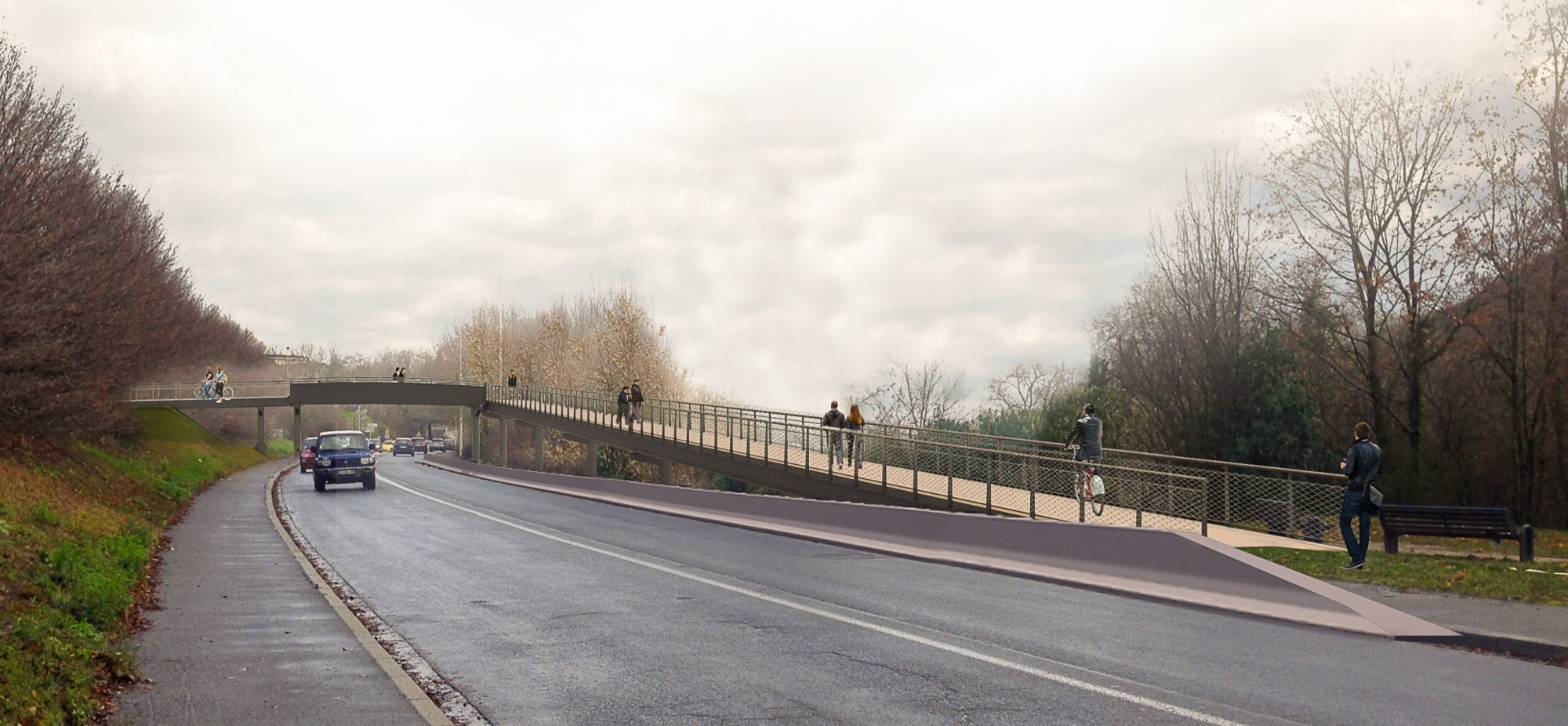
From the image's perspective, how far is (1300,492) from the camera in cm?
1902

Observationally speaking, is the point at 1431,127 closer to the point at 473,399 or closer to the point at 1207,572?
the point at 1207,572

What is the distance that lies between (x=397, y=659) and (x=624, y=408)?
132ft

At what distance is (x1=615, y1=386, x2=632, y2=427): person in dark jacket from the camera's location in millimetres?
49500

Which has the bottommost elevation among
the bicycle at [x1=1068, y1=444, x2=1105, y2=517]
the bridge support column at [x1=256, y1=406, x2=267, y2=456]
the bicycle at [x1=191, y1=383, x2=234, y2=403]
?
the bridge support column at [x1=256, y1=406, x2=267, y2=456]

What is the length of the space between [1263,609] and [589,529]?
15847 millimetres

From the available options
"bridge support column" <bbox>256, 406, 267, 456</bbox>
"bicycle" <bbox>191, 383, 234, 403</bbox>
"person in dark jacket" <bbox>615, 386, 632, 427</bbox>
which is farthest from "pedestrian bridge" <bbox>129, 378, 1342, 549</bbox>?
"bridge support column" <bbox>256, 406, 267, 456</bbox>

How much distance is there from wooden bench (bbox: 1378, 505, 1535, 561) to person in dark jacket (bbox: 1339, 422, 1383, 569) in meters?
1.84

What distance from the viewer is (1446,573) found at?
51.2 ft

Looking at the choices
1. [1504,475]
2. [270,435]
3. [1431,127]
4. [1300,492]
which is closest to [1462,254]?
[1431,127]

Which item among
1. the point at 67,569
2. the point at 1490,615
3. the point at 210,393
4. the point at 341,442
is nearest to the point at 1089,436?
the point at 1490,615

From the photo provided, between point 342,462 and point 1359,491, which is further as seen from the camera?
point 342,462

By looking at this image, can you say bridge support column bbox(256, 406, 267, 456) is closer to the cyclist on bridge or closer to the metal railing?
the metal railing

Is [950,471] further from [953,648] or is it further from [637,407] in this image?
[637,407]

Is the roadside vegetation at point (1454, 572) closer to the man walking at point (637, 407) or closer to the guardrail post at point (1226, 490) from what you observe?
the guardrail post at point (1226, 490)
